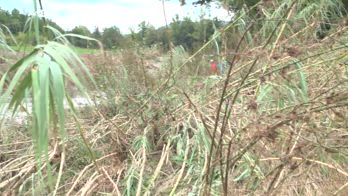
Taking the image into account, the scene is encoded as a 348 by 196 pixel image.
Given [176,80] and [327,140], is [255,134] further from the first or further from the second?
[176,80]

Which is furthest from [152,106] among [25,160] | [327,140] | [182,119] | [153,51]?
[153,51]

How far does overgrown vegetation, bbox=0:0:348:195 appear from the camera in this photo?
2.05 m

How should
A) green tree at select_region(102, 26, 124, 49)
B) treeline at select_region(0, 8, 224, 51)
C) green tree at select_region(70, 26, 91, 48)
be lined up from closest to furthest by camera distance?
green tree at select_region(70, 26, 91, 48)
treeline at select_region(0, 8, 224, 51)
green tree at select_region(102, 26, 124, 49)

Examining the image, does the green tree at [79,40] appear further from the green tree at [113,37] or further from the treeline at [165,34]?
the green tree at [113,37]

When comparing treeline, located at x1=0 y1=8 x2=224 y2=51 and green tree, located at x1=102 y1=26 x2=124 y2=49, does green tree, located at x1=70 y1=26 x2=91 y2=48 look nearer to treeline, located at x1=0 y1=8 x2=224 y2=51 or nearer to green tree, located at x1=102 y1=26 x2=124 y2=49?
treeline, located at x1=0 y1=8 x2=224 y2=51

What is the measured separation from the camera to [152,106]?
3.57 meters

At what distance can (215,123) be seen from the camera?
7.15 ft

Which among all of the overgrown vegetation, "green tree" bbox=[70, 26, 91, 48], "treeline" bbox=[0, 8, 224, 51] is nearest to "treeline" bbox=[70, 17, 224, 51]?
"treeline" bbox=[0, 8, 224, 51]

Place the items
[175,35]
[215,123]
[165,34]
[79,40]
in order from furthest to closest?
[175,35] < [165,34] < [79,40] < [215,123]

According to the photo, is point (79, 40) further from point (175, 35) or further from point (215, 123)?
point (175, 35)

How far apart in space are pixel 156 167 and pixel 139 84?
1.19m

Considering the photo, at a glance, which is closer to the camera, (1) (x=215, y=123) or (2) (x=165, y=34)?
(1) (x=215, y=123)

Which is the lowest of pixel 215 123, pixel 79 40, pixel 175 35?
pixel 215 123

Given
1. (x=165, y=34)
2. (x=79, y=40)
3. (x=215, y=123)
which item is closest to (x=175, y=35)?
(x=165, y=34)
